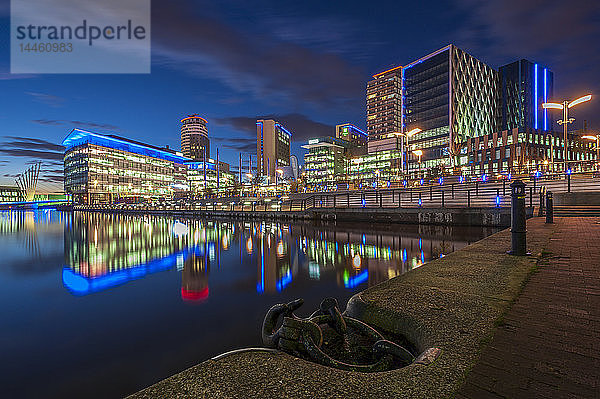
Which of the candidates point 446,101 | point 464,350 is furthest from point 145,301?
point 446,101

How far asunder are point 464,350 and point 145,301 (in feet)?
19.5

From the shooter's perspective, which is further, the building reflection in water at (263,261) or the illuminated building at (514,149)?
the illuminated building at (514,149)

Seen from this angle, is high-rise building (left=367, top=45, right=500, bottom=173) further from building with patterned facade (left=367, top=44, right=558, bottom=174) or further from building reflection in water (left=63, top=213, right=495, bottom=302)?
building reflection in water (left=63, top=213, right=495, bottom=302)

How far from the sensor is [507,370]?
1.81 metres

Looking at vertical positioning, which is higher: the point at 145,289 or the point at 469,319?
the point at 469,319

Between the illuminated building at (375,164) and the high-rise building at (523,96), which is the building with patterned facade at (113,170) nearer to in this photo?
the illuminated building at (375,164)

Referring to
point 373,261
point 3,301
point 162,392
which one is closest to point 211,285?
point 3,301

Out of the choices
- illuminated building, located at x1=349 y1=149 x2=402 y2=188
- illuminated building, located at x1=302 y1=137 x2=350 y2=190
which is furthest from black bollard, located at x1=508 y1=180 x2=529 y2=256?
illuminated building, located at x1=302 y1=137 x2=350 y2=190

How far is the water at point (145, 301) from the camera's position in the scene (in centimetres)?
353

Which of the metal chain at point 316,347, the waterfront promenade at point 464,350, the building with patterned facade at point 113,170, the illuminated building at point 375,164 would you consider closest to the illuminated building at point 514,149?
the illuminated building at point 375,164

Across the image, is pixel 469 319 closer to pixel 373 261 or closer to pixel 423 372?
pixel 423 372

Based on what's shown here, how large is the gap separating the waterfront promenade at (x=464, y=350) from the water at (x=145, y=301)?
196cm

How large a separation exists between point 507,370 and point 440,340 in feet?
1.57

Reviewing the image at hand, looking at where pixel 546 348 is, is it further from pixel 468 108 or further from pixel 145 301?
pixel 468 108
